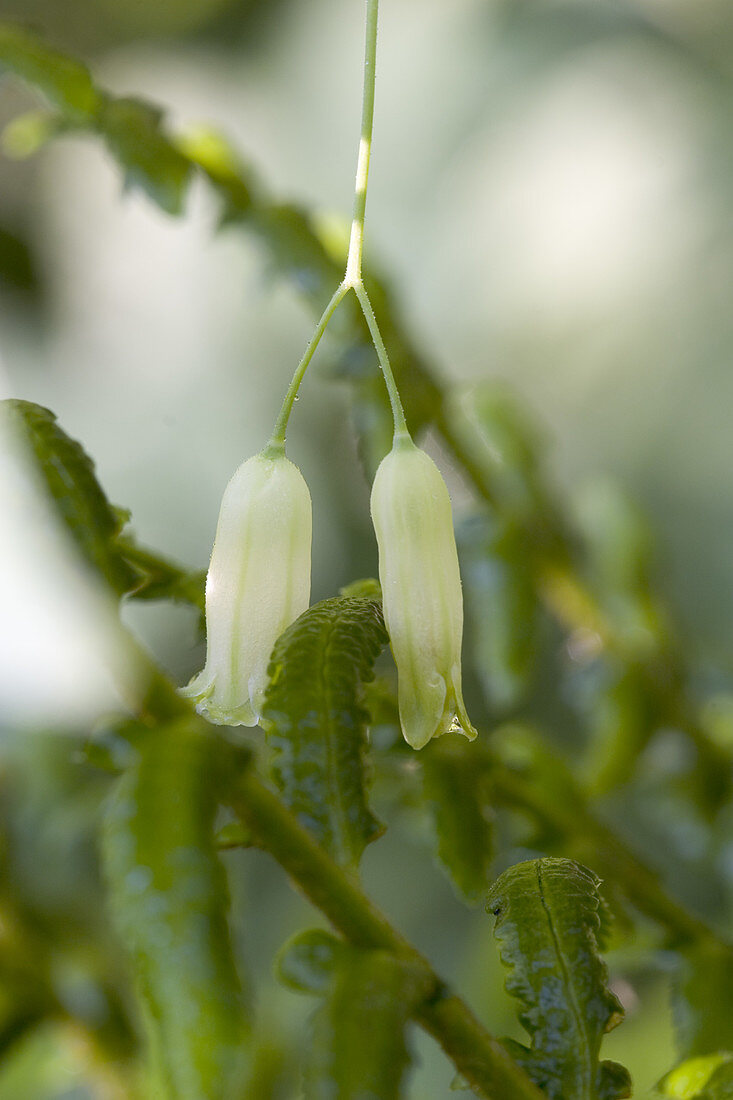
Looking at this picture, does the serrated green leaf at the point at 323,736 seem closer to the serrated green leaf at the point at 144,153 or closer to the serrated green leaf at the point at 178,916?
the serrated green leaf at the point at 178,916

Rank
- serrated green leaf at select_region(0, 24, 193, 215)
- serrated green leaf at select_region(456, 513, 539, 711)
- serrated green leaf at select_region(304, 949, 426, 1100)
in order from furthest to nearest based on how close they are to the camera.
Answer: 1. serrated green leaf at select_region(456, 513, 539, 711)
2. serrated green leaf at select_region(0, 24, 193, 215)
3. serrated green leaf at select_region(304, 949, 426, 1100)

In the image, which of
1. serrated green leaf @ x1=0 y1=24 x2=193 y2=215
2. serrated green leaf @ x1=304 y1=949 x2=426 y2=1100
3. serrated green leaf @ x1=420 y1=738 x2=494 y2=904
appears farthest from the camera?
serrated green leaf @ x1=0 y1=24 x2=193 y2=215

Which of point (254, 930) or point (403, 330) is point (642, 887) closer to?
point (403, 330)

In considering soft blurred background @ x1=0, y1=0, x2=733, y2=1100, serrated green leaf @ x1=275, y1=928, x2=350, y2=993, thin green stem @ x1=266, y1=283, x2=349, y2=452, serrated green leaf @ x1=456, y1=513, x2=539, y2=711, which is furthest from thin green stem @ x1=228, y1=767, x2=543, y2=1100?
soft blurred background @ x1=0, y1=0, x2=733, y2=1100

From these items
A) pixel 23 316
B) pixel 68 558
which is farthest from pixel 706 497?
pixel 68 558

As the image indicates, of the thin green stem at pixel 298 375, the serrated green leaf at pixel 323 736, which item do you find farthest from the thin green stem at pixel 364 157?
the serrated green leaf at pixel 323 736

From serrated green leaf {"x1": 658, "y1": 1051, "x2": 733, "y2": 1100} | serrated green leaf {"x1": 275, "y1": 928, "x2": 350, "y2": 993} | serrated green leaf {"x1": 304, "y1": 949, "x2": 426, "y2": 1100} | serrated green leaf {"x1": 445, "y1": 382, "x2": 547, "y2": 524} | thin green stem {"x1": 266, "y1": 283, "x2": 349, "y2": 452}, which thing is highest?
thin green stem {"x1": 266, "y1": 283, "x2": 349, "y2": 452}

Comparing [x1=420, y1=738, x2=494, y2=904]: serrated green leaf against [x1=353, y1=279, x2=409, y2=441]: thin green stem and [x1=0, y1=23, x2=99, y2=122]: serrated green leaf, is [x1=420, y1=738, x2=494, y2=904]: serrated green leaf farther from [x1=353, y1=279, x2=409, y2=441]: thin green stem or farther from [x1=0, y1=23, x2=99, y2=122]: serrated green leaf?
[x1=0, y1=23, x2=99, y2=122]: serrated green leaf
